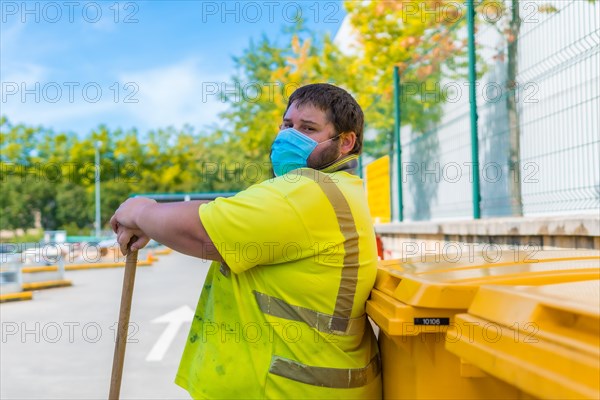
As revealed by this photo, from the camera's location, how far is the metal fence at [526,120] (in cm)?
461

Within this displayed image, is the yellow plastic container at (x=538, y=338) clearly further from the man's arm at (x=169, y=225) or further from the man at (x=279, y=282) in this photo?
the man's arm at (x=169, y=225)

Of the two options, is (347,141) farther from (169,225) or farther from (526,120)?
(526,120)

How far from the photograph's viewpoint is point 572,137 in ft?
15.7

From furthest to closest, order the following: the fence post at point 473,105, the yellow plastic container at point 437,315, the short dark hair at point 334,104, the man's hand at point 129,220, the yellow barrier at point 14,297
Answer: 1. the yellow barrier at point 14,297
2. the fence post at point 473,105
3. the short dark hair at point 334,104
4. the man's hand at point 129,220
5. the yellow plastic container at point 437,315

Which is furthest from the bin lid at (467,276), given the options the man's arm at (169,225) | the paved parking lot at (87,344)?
the paved parking lot at (87,344)

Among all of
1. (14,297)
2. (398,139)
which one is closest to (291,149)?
(398,139)

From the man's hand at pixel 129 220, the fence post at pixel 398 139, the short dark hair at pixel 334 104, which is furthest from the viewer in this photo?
the fence post at pixel 398 139

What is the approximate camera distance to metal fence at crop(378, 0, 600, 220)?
4.61 meters

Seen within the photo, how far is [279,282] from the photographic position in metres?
1.88

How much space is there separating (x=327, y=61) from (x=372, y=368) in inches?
623

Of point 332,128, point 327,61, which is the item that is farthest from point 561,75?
point 327,61

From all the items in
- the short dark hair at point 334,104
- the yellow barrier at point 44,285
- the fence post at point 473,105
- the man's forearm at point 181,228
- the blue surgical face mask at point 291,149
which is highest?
the fence post at point 473,105

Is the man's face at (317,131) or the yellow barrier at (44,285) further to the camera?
the yellow barrier at (44,285)

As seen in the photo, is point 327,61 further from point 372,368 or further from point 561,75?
point 372,368
